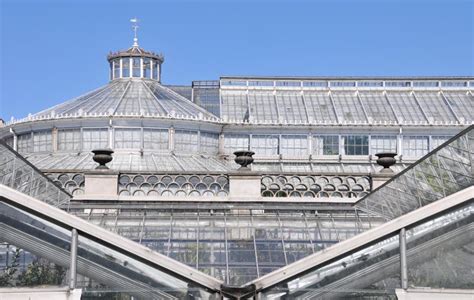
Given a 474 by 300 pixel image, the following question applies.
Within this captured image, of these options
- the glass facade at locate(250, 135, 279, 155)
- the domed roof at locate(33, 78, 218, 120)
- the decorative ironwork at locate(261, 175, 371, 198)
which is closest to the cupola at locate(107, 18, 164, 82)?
the domed roof at locate(33, 78, 218, 120)

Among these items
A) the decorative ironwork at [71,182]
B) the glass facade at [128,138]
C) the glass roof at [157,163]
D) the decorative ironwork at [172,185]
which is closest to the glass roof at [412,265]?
the decorative ironwork at [172,185]

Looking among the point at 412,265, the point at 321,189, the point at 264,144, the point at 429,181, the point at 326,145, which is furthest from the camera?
the point at 326,145

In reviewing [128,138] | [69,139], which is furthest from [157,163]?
[69,139]

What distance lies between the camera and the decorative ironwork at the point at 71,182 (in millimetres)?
30703

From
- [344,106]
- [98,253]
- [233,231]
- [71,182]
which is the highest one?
[344,106]

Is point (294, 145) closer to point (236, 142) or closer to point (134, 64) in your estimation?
point (236, 142)

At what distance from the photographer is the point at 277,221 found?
23.7 meters

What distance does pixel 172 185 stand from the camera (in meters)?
31.6

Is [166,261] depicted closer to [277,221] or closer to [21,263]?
[21,263]

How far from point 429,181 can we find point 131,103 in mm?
27513

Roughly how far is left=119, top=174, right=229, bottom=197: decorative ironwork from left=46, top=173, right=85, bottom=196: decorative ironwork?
1.20 meters

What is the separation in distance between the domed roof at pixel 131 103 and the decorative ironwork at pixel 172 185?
52.9 feet

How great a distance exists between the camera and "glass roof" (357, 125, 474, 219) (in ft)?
69.9

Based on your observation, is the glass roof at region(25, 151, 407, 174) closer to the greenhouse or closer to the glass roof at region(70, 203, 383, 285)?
the greenhouse
